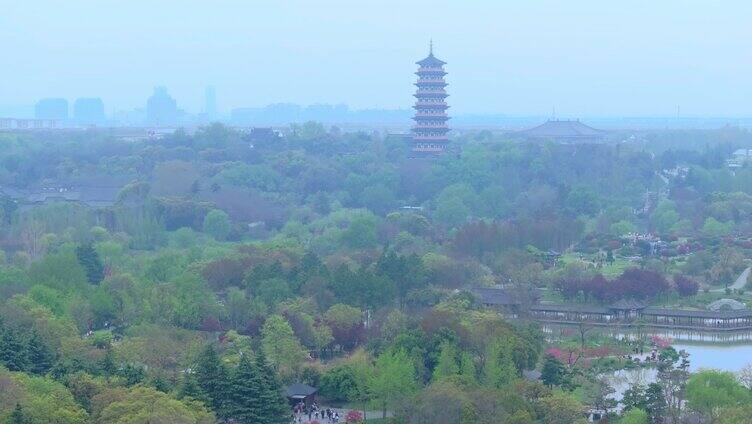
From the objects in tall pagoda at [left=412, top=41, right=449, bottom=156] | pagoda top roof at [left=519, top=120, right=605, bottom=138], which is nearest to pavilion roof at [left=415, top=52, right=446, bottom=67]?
tall pagoda at [left=412, top=41, right=449, bottom=156]

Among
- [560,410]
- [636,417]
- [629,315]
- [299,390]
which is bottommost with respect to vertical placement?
[629,315]

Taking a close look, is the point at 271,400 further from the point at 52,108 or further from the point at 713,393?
the point at 52,108

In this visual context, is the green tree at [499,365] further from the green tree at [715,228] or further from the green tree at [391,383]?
the green tree at [715,228]

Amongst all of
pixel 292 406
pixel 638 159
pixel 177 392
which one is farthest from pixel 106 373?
pixel 638 159

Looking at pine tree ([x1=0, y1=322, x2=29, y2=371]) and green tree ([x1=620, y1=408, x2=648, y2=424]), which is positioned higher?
pine tree ([x1=0, y1=322, x2=29, y2=371])

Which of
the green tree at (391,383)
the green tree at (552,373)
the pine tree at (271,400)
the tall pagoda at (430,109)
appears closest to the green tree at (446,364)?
the green tree at (391,383)

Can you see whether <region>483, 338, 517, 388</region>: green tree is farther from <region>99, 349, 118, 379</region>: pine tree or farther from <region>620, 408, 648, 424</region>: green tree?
<region>99, 349, 118, 379</region>: pine tree

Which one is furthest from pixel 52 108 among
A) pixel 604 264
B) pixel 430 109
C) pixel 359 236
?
pixel 604 264

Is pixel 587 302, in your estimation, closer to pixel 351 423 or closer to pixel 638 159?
pixel 351 423
